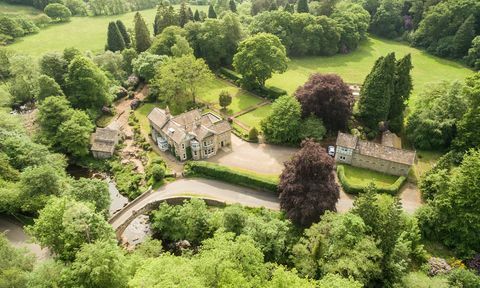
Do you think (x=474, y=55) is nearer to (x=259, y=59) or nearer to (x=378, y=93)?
(x=378, y=93)

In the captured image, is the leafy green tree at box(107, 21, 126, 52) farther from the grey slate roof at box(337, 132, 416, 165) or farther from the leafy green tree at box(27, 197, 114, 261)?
the grey slate roof at box(337, 132, 416, 165)

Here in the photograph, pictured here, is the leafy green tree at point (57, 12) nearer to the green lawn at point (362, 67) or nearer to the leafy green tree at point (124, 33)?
the leafy green tree at point (124, 33)

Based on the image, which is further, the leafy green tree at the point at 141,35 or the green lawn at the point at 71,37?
the green lawn at the point at 71,37

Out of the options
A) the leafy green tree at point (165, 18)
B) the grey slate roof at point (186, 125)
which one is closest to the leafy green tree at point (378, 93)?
the grey slate roof at point (186, 125)

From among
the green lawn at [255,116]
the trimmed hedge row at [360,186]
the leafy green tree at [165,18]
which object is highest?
the leafy green tree at [165,18]

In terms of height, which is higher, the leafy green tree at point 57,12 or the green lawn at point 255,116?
the leafy green tree at point 57,12

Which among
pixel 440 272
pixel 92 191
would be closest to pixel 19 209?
pixel 92 191

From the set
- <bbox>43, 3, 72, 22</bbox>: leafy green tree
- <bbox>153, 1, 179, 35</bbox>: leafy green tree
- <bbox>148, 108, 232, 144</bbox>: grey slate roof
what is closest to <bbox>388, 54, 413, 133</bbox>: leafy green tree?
<bbox>148, 108, 232, 144</bbox>: grey slate roof
